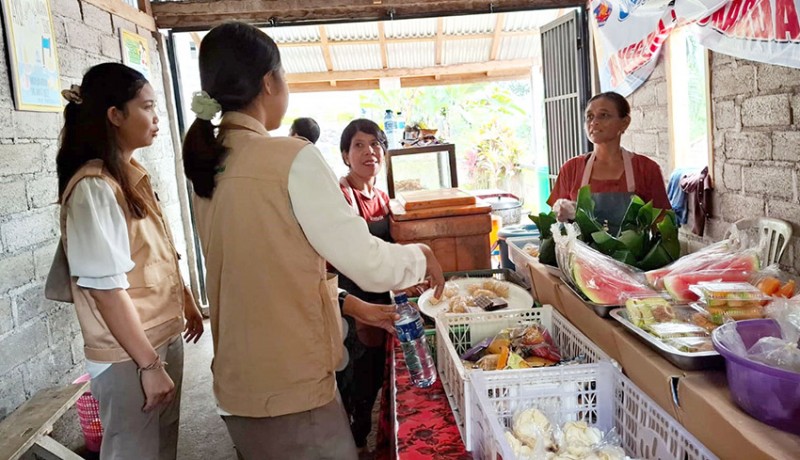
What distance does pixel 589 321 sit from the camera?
1.35 meters

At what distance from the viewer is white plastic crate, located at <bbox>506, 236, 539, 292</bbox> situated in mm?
1981

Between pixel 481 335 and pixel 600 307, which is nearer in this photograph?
pixel 600 307

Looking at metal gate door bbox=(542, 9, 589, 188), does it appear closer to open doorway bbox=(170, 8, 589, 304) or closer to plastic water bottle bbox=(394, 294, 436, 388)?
open doorway bbox=(170, 8, 589, 304)

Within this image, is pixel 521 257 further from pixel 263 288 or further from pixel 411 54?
pixel 411 54

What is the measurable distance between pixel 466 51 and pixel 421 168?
4.24 metres

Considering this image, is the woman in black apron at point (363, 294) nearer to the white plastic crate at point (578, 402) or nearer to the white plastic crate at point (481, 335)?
the white plastic crate at point (481, 335)

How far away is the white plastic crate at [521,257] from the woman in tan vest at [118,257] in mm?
1266

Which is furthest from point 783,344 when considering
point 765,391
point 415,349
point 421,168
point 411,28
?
point 411,28

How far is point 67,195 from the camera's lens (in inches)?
61.4

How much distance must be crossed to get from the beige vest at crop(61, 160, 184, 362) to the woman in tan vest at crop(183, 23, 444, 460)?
51 cm

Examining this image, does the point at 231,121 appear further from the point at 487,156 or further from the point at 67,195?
the point at 487,156

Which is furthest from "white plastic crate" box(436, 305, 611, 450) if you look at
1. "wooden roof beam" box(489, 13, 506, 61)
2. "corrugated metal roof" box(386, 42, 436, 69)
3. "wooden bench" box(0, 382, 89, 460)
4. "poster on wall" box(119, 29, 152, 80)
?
"corrugated metal roof" box(386, 42, 436, 69)

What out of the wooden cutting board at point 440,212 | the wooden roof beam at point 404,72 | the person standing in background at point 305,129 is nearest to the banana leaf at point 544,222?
the wooden cutting board at point 440,212

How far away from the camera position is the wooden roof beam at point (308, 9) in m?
4.17
